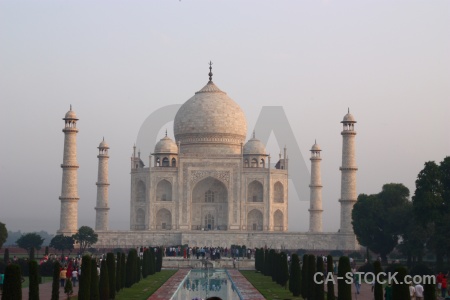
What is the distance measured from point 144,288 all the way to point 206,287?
5.56 ft

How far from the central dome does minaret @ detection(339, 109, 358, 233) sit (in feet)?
23.5

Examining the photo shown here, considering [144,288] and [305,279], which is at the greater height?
[305,279]

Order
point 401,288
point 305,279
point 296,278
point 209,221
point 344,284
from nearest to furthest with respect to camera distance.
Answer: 1. point 401,288
2. point 344,284
3. point 305,279
4. point 296,278
5. point 209,221

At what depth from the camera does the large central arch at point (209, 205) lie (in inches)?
1857

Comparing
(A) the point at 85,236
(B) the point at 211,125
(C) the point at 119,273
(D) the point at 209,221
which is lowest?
(C) the point at 119,273

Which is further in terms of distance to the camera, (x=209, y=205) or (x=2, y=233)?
(x=209, y=205)

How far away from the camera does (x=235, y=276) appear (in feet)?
96.0

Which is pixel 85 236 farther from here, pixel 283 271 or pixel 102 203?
pixel 283 271

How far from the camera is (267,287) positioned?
80.5 feet

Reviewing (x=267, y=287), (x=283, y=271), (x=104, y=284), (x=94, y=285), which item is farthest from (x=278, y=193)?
(x=94, y=285)

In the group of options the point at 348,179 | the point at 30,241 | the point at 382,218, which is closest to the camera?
the point at 382,218

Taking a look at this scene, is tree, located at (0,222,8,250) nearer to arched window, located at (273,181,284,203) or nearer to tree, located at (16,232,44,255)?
tree, located at (16,232,44,255)

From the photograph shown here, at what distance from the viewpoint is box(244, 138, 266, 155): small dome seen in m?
48.7

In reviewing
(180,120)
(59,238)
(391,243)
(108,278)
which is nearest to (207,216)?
(180,120)
